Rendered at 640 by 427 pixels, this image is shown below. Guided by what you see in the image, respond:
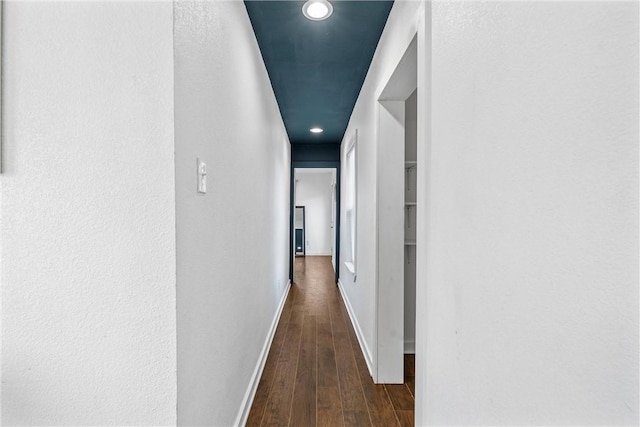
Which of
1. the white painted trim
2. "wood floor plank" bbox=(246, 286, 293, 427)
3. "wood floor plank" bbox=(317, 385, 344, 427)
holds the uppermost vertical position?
the white painted trim

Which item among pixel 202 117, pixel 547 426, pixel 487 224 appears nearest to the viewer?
pixel 547 426

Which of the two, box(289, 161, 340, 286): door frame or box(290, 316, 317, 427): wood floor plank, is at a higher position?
box(289, 161, 340, 286): door frame

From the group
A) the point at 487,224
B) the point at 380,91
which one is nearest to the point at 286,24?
the point at 380,91

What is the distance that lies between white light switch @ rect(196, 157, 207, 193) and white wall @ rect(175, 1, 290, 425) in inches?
1.4

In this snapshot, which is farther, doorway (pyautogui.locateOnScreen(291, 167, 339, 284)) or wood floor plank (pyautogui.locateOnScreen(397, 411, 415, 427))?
doorway (pyautogui.locateOnScreen(291, 167, 339, 284))

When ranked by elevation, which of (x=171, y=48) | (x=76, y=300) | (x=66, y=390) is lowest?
(x=66, y=390)

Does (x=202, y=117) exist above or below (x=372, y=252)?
above

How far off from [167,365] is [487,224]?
96 cm

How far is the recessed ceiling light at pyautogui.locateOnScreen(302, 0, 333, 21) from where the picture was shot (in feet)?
5.60

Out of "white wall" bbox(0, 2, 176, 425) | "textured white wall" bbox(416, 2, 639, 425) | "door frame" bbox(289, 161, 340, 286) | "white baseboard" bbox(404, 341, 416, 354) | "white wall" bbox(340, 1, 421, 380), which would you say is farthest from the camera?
"door frame" bbox(289, 161, 340, 286)

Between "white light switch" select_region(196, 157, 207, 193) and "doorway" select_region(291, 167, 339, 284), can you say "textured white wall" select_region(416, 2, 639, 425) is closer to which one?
"white light switch" select_region(196, 157, 207, 193)

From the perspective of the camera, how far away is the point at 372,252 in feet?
7.75

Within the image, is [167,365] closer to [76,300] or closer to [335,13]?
[76,300]

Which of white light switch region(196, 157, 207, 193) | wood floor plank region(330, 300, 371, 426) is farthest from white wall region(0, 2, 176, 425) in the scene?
wood floor plank region(330, 300, 371, 426)
